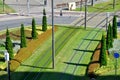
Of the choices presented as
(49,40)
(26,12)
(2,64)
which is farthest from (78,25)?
(2,64)

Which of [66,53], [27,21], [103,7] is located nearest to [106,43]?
[66,53]

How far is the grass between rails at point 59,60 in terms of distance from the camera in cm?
4891

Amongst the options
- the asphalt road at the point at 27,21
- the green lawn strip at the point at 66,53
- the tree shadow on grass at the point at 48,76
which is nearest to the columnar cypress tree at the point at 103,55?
the tree shadow on grass at the point at 48,76

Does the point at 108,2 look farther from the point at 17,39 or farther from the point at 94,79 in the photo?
the point at 94,79

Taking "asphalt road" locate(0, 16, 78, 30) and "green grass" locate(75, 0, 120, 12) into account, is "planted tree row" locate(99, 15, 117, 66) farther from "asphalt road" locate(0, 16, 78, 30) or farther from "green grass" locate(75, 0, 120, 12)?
"green grass" locate(75, 0, 120, 12)

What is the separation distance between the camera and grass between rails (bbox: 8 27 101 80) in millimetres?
48906

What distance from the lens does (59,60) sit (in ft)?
181

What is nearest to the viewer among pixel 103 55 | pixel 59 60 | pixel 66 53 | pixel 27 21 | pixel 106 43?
pixel 103 55

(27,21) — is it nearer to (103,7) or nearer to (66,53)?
(103,7)

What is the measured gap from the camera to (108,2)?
387 feet

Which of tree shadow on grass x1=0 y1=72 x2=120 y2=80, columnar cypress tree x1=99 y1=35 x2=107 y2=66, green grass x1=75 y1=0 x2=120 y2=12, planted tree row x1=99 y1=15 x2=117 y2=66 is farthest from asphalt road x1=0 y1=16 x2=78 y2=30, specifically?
columnar cypress tree x1=99 y1=35 x2=107 y2=66

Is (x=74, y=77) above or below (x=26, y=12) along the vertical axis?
below

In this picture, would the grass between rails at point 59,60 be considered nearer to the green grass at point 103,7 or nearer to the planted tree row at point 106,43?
the planted tree row at point 106,43

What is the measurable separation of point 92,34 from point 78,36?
3.47m
